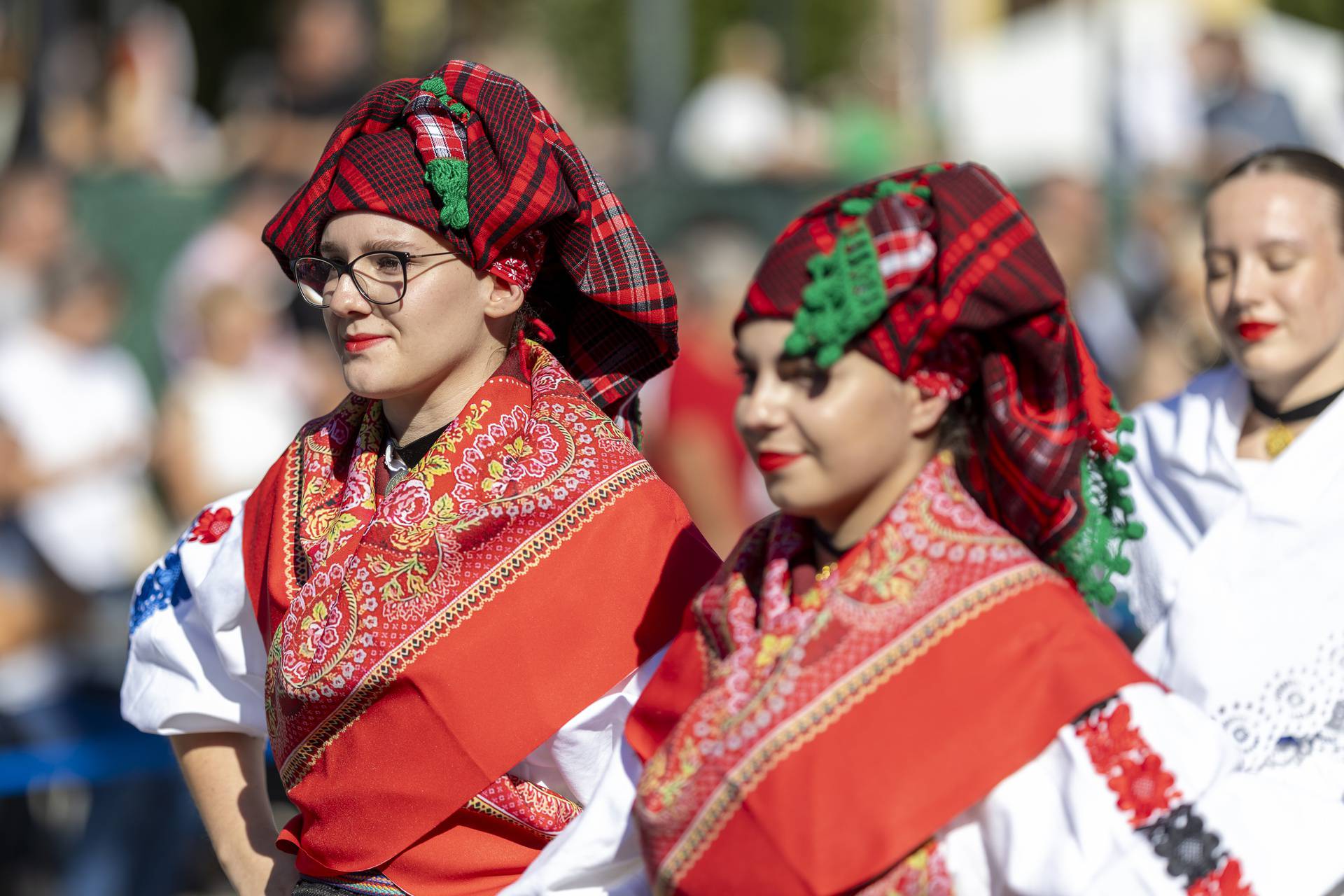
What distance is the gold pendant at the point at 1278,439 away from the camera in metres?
3.33

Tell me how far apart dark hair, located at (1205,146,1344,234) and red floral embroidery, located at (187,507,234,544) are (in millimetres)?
2036

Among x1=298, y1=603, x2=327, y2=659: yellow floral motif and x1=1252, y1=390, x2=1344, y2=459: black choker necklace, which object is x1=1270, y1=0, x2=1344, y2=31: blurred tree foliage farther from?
x1=298, y1=603, x2=327, y2=659: yellow floral motif

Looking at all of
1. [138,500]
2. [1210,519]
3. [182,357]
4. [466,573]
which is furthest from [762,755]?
[182,357]

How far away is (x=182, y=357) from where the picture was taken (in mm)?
7383

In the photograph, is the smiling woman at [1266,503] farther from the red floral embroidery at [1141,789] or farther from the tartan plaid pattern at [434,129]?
the tartan plaid pattern at [434,129]

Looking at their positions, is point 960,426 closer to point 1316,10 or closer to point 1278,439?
point 1278,439

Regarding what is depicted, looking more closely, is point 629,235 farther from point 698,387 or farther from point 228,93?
point 228,93

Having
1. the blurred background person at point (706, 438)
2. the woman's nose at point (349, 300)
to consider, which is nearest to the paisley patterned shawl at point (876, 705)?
the woman's nose at point (349, 300)

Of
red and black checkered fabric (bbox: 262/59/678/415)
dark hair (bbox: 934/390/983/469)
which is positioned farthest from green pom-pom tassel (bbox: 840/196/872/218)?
red and black checkered fabric (bbox: 262/59/678/415)

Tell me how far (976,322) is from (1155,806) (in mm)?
637

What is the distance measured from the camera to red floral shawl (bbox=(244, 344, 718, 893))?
2.57 meters

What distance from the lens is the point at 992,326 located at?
217cm

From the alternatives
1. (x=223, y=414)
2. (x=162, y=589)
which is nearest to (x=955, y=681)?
(x=162, y=589)

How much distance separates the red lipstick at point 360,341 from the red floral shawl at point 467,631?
18cm
